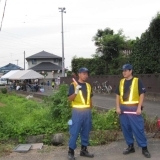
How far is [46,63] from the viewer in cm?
7462

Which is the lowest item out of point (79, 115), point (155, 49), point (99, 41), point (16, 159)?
point (16, 159)

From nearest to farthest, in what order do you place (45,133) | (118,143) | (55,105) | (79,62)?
(118,143) < (45,133) < (55,105) < (79,62)

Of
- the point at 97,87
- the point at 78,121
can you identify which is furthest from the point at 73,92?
the point at 97,87

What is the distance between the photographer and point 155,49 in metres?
20.8

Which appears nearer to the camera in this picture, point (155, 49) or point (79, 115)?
point (79, 115)

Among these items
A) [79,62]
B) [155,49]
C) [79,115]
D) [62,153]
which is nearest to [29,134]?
[62,153]

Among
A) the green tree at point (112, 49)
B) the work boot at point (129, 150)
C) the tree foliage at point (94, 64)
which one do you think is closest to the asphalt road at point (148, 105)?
the work boot at point (129, 150)

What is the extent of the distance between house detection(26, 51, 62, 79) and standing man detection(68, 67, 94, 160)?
2529 inches

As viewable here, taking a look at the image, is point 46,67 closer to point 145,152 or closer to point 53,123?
point 53,123

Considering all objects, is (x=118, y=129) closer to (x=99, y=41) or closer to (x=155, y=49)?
(x=155, y=49)

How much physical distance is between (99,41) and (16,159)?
2641 cm

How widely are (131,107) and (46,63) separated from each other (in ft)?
227

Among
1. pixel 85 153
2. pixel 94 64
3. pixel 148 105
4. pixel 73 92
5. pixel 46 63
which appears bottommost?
pixel 85 153

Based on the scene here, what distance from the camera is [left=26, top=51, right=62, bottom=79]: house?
235 ft
